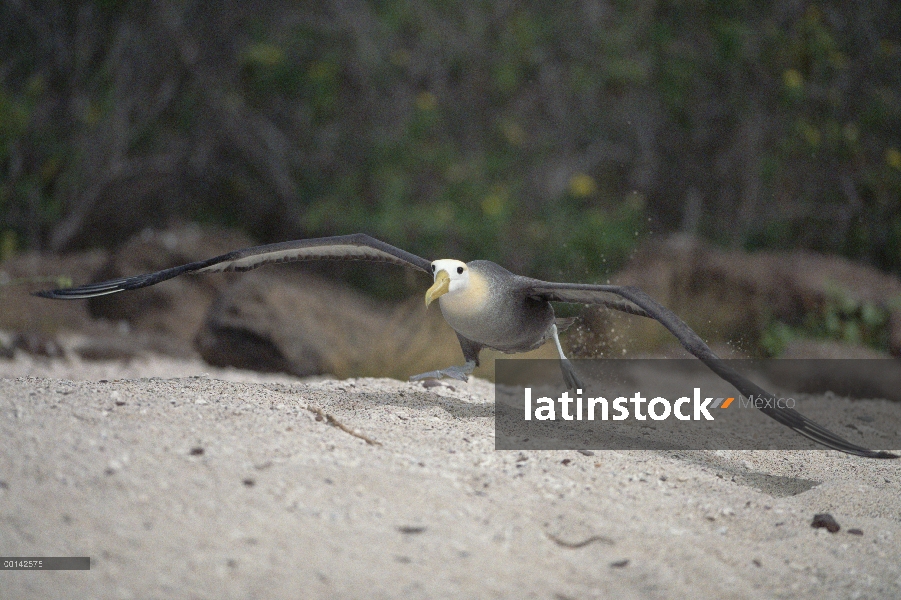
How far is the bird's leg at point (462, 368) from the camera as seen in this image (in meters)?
4.35

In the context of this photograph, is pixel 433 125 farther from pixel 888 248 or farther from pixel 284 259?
pixel 284 259

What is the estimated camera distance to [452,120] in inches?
455

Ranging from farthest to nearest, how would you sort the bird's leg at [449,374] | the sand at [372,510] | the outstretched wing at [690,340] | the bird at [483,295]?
the bird's leg at [449,374], the bird at [483,295], the outstretched wing at [690,340], the sand at [372,510]

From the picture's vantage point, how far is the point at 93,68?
10.6 meters

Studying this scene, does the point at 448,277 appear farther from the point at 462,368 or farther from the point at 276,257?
the point at 276,257

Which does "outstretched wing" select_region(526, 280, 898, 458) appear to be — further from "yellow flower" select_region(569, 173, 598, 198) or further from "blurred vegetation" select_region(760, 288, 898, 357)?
"yellow flower" select_region(569, 173, 598, 198)

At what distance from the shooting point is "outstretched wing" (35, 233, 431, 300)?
161 inches

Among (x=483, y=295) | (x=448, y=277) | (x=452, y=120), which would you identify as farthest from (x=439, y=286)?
(x=452, y=120)

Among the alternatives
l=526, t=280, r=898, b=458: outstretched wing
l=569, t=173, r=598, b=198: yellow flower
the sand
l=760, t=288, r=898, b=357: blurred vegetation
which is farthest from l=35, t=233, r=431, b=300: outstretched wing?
l=569, t=173, r=598, b=198: yellow flower

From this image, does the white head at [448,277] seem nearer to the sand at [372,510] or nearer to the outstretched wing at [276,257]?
the outstretched wing at [276,257]

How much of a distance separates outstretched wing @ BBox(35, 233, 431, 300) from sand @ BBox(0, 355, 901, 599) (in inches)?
17.9

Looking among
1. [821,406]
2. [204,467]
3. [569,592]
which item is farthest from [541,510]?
[821,406]

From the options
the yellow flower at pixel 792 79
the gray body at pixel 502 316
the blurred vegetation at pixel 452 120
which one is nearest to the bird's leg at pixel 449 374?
the gray body at pixel 502 316

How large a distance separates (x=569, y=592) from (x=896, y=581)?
51.5 inches
